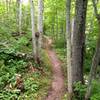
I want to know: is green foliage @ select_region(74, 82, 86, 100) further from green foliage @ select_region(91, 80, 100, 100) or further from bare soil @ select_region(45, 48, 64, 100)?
bare soil @ select_region(45, 48, 64, 100)

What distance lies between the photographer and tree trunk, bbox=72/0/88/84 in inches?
364

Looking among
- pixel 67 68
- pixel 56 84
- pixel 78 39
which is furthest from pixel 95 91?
pixel 56 84

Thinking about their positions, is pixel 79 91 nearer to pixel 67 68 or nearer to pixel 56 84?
pixel 67 68

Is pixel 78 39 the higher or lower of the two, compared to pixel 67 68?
higher

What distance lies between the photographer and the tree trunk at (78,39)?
9242 millimetres

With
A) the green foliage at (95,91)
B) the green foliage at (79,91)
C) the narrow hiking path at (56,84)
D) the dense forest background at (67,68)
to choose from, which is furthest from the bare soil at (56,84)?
the green foliage at (95,91)

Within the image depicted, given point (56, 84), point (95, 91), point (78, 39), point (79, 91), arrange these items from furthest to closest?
point (56, 84) < point (78, 39) < point (79, 91) < point (95, 91)

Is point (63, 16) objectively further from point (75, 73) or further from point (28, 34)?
point (75, 73)

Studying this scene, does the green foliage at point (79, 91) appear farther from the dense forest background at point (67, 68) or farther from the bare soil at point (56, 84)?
the bare soil at point (56, 84)

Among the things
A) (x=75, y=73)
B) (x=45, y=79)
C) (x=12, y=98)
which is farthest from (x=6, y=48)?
(x=75, y=73)

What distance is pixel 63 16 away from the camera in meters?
22.6

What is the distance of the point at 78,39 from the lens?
9531mm

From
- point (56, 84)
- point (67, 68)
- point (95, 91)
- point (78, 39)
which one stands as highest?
point (78, 39)

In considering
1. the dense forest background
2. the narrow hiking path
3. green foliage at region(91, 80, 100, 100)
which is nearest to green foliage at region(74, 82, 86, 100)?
the dense forest background
